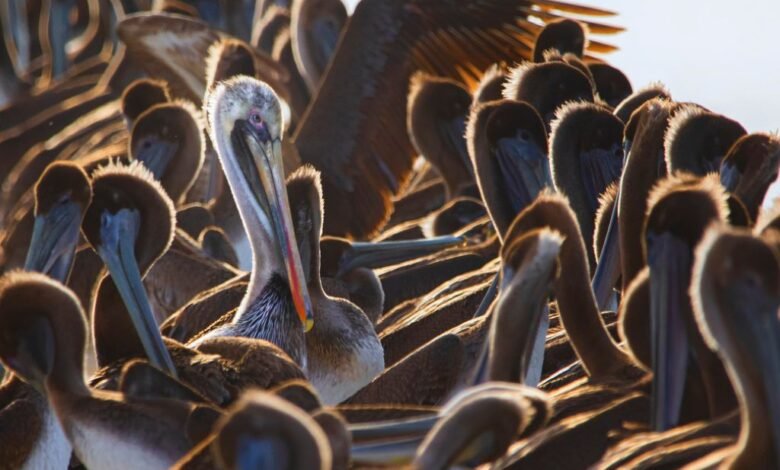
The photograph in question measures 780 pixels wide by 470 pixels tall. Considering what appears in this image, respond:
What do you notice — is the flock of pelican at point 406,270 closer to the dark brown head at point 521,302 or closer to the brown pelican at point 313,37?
the dark brown head at point 521,302

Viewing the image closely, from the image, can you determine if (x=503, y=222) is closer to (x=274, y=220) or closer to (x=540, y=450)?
(x=274, y=220)

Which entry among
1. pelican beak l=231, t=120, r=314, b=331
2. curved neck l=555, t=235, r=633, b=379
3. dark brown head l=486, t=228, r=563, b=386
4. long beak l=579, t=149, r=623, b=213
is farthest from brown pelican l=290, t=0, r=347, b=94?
dark brown head l=486, t=228, r=563, b=386

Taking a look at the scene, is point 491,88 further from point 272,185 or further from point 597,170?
point 272,185

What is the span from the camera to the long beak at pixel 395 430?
4.32m

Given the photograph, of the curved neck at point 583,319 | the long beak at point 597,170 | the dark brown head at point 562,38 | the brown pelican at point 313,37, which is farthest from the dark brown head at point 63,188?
the brown pelican at point 313,37

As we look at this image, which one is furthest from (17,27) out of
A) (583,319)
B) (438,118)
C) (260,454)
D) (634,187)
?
(260,454)

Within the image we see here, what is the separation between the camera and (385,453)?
4.23 m

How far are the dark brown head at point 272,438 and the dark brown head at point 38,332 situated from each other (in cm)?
164

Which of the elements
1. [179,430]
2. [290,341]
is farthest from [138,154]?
[179,430]

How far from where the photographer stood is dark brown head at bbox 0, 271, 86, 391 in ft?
17.3

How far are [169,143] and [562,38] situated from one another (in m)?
1.92

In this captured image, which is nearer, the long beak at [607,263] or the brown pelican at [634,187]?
the brown pelican at [634,187]

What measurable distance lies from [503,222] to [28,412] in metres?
2.25

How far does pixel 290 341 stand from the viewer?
6234 millimetres
